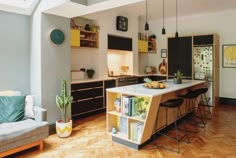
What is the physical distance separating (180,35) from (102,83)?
3515mm

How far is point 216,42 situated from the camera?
6180 mm

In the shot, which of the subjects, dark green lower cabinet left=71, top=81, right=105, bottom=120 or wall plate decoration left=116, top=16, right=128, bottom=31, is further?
wall plate decoration left=116, top=16, right=128, bottom=31

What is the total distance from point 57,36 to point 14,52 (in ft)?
2.72

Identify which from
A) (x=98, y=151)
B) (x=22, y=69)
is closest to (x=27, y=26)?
(x=22, y=69)

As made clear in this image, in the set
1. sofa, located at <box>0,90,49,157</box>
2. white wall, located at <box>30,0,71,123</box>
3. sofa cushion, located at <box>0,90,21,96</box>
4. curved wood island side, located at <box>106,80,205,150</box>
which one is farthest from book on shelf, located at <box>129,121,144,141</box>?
sofa cushion, located at <box>0,90,21,96</box>

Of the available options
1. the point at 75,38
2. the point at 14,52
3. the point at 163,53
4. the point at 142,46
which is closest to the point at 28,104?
the point at 14,52

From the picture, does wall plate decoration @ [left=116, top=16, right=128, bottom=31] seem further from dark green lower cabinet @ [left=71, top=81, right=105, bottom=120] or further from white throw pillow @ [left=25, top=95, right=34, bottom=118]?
white throw pillow @ [left=25, top=95, right=34, bottom=118]

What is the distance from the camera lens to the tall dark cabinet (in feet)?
21.0

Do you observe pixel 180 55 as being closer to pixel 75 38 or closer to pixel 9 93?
pixel 75 38

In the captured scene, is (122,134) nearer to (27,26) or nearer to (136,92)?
(136,92)

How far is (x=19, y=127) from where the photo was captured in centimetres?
295

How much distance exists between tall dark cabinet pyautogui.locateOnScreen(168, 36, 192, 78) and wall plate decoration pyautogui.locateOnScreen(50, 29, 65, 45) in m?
3.96

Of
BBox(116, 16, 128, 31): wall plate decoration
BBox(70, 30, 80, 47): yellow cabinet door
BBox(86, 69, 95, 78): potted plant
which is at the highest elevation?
BBox(116, 16, 128, 31): wall plate decoration

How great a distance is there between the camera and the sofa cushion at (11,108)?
3234mm
